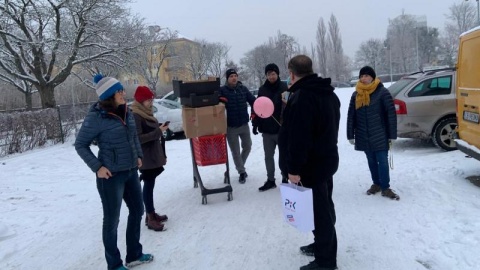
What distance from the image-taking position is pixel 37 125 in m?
13.4

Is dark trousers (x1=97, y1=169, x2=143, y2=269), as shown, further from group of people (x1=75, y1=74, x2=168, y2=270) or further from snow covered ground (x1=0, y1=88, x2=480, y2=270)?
snow covered ground (x1=0, y1=88, x2=480, y2=270)

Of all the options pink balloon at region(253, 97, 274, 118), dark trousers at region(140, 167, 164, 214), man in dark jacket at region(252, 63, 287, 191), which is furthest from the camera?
man in dark jacket at region(252, 63, 287, 191)

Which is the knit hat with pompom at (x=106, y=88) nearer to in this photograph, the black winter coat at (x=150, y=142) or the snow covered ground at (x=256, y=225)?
the black winter coat at (x=150, y=142)

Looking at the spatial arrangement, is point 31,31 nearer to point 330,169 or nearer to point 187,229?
point 187,229

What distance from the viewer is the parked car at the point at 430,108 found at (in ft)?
28.7

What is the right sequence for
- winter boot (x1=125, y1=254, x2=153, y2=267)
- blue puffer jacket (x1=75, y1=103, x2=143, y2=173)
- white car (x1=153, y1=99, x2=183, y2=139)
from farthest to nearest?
white car (x1=153, y1=99, x2=183, y2=139) < winter boot (x1=125, y1=254, x2=153, y2=267) < blue puffer jacket (x1=75, y1=103, x2=143, y2=173)

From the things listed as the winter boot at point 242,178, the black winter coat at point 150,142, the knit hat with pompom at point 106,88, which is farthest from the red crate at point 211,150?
the knit hat with pompom at point 106,88

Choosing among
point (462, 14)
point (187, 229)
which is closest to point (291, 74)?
point (187, 229)

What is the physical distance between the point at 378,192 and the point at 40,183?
6.60 metres

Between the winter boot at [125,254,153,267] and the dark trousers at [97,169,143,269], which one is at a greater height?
the dark trousers at [97,169,143,269]

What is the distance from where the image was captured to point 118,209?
3.90 metres

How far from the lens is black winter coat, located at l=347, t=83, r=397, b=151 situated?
224 inches

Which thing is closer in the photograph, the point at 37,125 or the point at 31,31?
the point at 37,125

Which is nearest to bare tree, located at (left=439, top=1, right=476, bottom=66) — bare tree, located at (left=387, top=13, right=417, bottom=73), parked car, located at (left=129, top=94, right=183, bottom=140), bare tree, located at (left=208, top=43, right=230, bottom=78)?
bare tree, located at (left=387, top=13, right=417, bottom=73)
